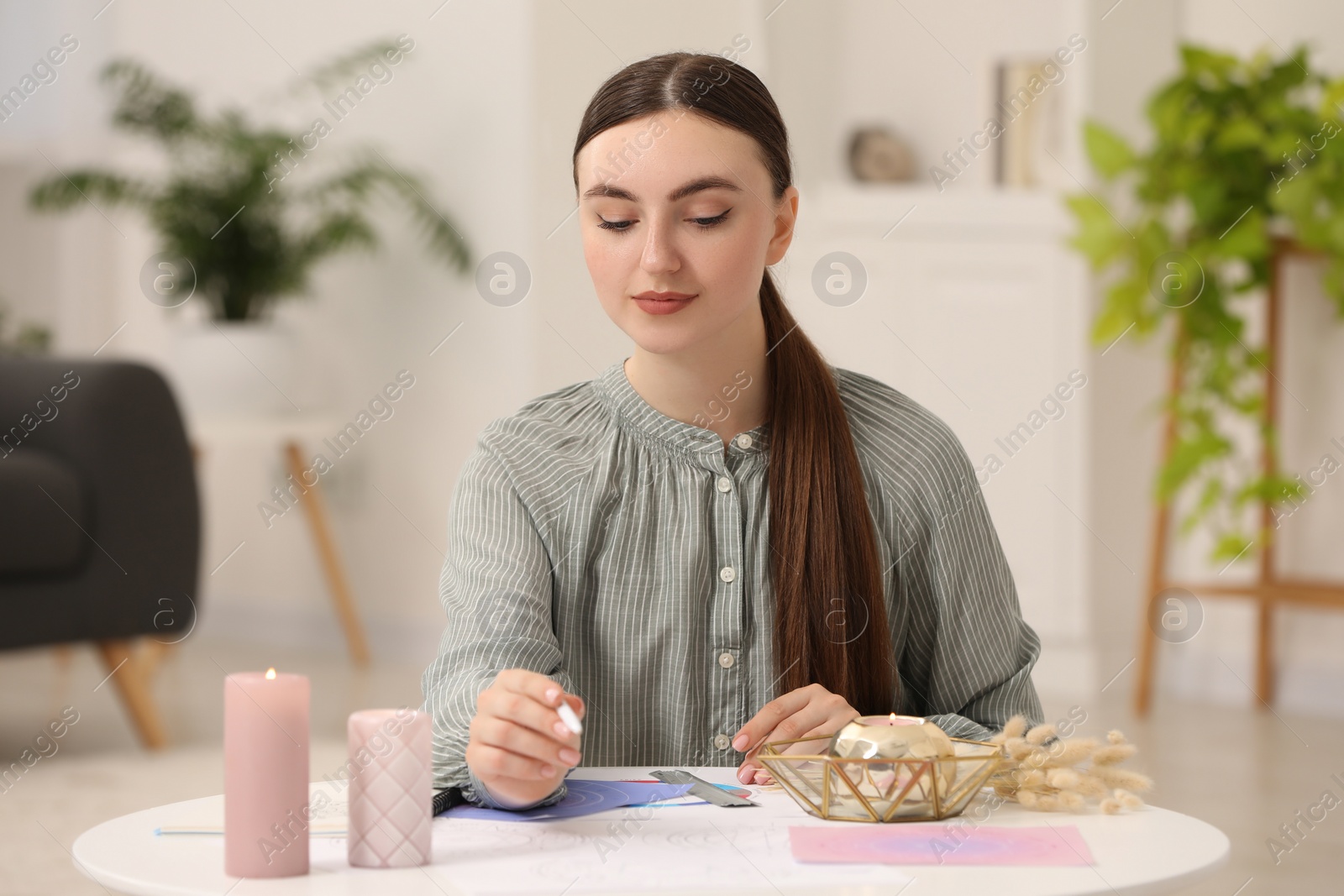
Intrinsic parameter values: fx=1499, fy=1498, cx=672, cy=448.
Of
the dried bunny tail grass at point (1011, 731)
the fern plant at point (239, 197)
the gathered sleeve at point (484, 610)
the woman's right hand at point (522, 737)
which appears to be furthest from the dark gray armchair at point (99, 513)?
the dried bunny tail grass at point (1011, 731)

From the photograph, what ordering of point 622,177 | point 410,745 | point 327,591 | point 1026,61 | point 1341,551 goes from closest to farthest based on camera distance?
point 410,745
point 622,177
point 1341,551
point 1026,61
point 327,591

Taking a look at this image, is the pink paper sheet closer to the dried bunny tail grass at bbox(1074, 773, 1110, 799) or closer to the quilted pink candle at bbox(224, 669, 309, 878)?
the dried bunny tail grass at bbox(1074, 773, 1110, 799)

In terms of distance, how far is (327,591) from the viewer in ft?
13.4

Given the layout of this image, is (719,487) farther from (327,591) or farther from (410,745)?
(327,591)

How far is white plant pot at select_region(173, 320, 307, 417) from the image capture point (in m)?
3.65

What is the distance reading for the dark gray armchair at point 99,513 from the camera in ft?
8.65

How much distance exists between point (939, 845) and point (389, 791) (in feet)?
0.97

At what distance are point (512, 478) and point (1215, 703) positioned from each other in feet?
8.84

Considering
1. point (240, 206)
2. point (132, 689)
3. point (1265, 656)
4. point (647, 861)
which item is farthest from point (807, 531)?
point (240, 206)

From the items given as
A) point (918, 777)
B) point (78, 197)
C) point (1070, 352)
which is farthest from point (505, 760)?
point (78, 197)

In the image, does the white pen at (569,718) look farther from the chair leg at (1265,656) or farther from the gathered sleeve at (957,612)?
the chair leg at (1265,656)

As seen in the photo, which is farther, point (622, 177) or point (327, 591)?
point (327, 591)

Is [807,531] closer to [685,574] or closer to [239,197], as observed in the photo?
[685,574]

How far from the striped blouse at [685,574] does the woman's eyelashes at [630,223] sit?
18 centimetres
